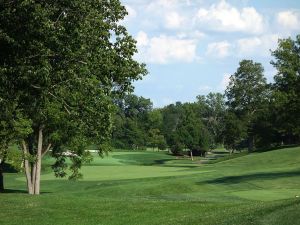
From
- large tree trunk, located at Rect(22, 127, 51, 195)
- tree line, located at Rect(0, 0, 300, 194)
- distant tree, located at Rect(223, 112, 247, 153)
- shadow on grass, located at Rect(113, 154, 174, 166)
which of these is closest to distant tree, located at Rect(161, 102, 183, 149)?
shadow on grass, located at Rect(113, 154, 174, 166)

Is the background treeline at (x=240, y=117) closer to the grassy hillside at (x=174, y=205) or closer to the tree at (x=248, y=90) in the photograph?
the tree at (x=248, y=90)

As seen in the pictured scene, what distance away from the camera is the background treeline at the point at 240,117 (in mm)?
58409

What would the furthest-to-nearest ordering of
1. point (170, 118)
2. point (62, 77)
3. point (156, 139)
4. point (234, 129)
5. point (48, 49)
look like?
point (170, 118) < point (156, 139) < point (234, 129) < point (62, 77) < point (48, 49)

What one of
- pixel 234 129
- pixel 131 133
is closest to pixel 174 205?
pixel 234 129

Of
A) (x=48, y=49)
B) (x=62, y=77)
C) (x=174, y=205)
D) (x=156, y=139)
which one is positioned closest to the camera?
(x=48, y=49)

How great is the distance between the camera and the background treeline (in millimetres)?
58409

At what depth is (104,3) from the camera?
18.2 m

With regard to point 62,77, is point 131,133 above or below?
above

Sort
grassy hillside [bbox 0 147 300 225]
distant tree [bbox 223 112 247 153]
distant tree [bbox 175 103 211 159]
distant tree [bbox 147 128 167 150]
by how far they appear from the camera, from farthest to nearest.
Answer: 1. distant tree [bbox 147 128 167 150]
2. distant tree [bbox 175 103 211 159]
3. distant tree [bbox 223 112 247 153]
4. grassy hillside [bbox 0 147 300 225]

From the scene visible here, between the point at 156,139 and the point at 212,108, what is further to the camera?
the point at 212,108

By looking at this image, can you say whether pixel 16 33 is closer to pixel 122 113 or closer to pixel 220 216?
pixel 220 216

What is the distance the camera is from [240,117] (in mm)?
105312

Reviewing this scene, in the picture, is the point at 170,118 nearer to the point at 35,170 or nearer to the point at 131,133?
the point at 131,133

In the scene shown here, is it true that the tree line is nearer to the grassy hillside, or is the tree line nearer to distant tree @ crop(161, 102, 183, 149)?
the grassy hillside
